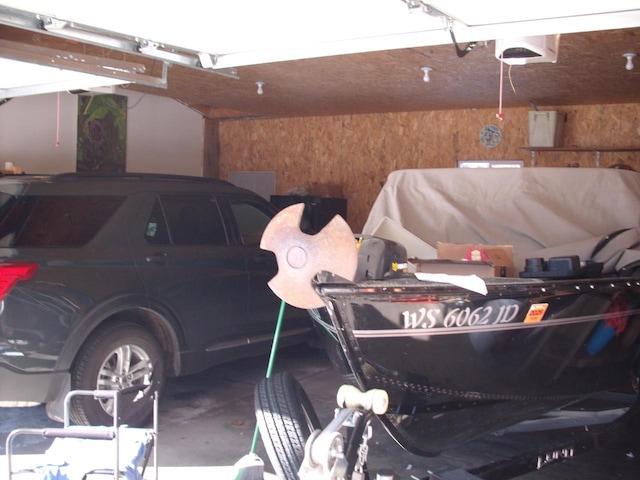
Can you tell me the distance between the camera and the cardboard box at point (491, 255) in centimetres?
445

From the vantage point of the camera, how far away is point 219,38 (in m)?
4.35

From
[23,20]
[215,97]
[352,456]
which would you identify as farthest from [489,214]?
[215,97]

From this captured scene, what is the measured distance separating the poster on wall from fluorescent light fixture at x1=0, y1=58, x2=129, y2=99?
13.1 feet

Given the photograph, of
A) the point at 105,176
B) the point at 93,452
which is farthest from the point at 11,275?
the point at 93,452

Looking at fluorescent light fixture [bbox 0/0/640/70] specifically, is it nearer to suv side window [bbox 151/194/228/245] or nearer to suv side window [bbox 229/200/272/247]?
suv side window [bbox 151/194/228/245]

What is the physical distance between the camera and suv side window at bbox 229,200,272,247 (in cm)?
617

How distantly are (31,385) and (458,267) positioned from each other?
283 cm

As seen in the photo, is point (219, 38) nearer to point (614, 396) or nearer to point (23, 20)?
point (23, 20)

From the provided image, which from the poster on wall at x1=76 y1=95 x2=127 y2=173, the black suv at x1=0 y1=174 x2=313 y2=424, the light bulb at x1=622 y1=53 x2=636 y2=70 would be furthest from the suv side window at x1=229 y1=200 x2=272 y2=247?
the poster on wall at x1=76 y1=95 x2=127 y2=173

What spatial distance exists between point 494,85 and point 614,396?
4862 mm

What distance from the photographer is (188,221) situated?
5.63 metres

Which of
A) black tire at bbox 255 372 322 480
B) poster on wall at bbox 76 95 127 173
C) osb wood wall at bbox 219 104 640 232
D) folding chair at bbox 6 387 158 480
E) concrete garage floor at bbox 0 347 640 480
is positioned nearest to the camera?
folding chair at bbox 6 387 158 480

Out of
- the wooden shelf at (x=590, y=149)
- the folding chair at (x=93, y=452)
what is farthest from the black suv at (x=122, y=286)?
the wooden shelf at (x=590, y=149)

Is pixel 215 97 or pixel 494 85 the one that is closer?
pixel 494 85
